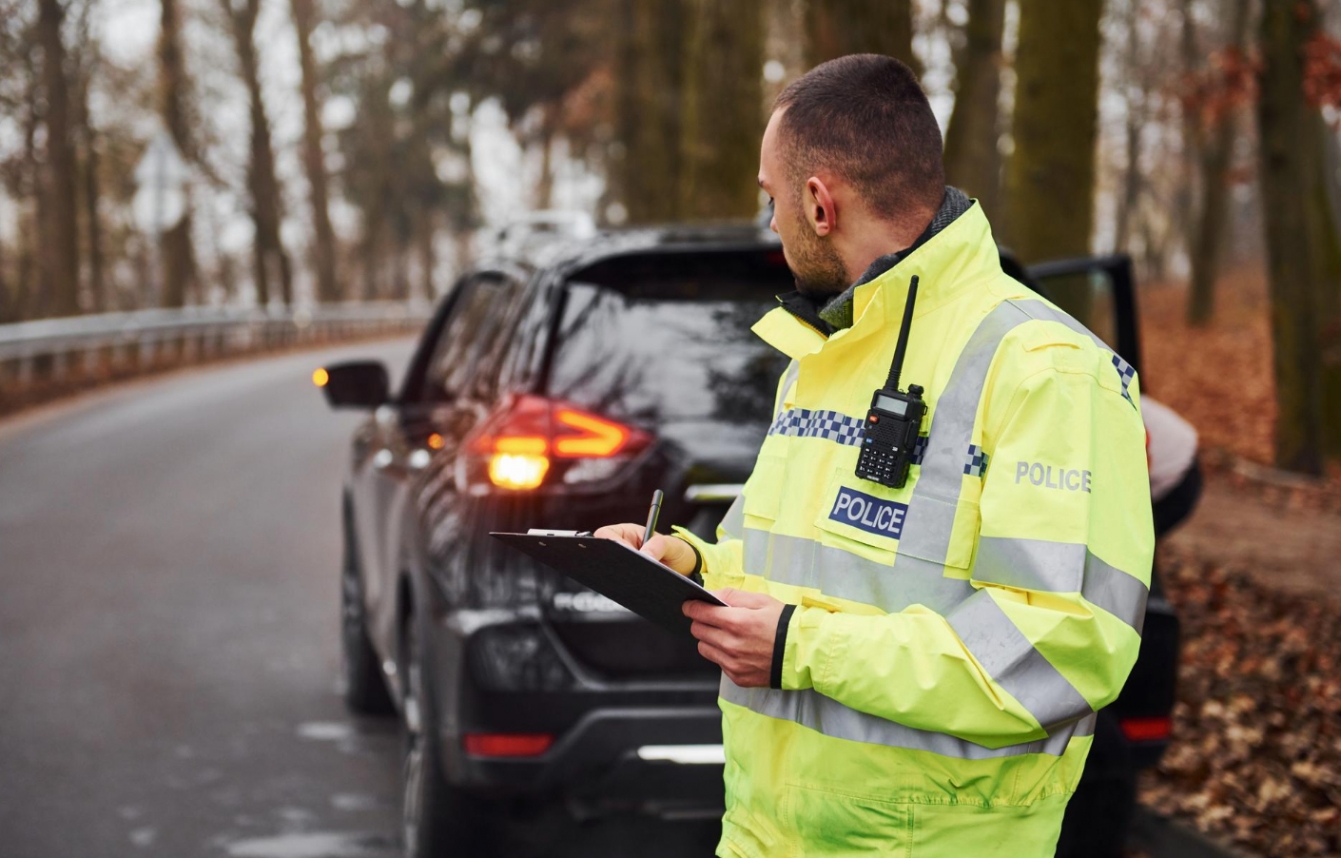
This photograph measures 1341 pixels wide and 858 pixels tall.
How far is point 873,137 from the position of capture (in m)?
2.12

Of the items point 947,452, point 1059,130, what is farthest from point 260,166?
point 947,452

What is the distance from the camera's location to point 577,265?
417 centimetres

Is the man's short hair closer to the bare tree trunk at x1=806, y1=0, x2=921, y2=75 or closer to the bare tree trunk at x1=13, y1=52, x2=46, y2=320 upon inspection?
the bare tree trunk at x1=806, y1=0, x2=921, y2=75

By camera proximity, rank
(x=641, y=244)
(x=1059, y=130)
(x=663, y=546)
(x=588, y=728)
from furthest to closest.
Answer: (x=1059, y=130)
(x=641, y=244)
(x=588, y=728)
(x=663, y=546)

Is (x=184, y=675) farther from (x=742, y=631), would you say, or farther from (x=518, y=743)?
(x=742, y=631)

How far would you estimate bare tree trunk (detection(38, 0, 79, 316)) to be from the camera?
22766 millimetres

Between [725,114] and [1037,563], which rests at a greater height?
[725,114]

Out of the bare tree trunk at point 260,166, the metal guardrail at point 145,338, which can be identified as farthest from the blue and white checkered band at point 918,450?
the bare tree trunk at point 260,166

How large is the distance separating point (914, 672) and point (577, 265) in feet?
8.00

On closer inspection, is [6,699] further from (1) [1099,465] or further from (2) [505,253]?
(1) [1099,465]

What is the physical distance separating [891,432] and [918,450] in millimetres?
44

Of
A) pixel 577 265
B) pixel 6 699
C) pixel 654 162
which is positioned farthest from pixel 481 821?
pixel 654 162

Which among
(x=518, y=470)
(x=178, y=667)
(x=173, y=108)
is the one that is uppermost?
(x=173, y=108)

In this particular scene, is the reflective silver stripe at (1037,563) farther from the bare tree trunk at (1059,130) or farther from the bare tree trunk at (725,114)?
the bare tree trunk at (725,114)
